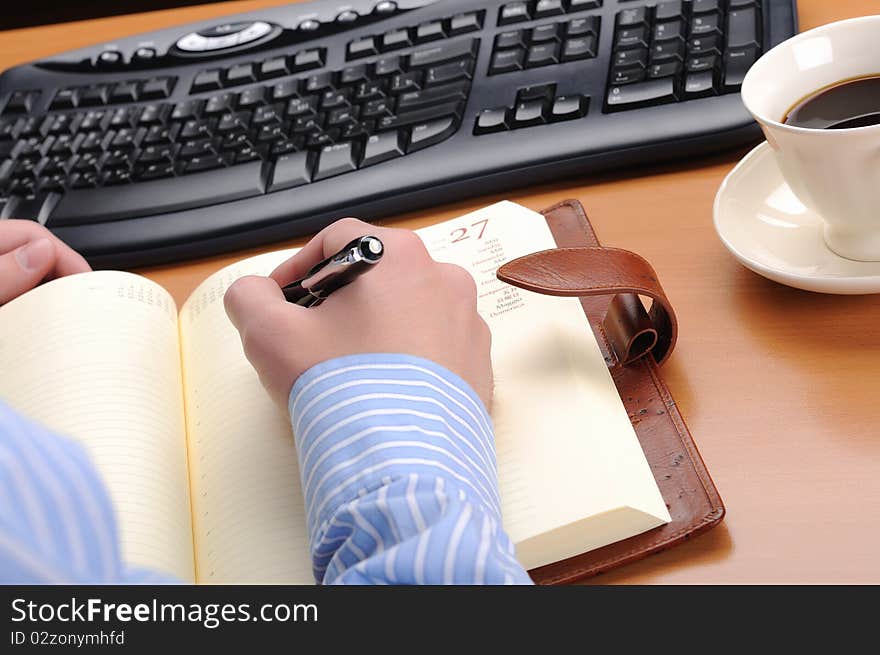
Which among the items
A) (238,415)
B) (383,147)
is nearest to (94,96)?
(383,147)

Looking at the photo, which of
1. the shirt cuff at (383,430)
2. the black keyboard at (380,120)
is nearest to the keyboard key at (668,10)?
the black keyboard at (380,120)

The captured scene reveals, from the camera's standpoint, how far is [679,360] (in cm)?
48

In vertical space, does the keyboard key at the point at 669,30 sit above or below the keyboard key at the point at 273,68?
above

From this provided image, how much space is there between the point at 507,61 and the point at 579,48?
1.8 inches

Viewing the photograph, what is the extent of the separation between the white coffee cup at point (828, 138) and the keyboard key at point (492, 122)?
0.55ft

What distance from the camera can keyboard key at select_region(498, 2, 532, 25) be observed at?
67 centimetres

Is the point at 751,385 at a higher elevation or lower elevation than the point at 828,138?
lower

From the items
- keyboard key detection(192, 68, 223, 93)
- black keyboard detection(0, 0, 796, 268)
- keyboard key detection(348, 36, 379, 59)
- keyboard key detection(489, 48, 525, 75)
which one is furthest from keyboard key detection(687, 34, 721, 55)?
keyboard key detection(192, 68, 223, 93)

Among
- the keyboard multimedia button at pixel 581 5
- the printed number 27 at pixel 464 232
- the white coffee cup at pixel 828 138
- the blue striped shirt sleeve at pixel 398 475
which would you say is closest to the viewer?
the blue striped shirt sleeve at pixel 398 475

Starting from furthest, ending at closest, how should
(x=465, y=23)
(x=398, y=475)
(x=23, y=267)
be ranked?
(x=465, y=23) < (x=23, y=267) < (x=398, y=475)

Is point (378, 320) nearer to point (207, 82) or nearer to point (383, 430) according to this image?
point (383, 430)

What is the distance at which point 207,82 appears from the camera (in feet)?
2.31

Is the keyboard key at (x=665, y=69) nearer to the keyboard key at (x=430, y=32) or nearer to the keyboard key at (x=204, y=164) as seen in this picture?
the keyboard key at (x=430, y=32)

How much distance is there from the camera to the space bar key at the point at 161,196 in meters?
0.62
